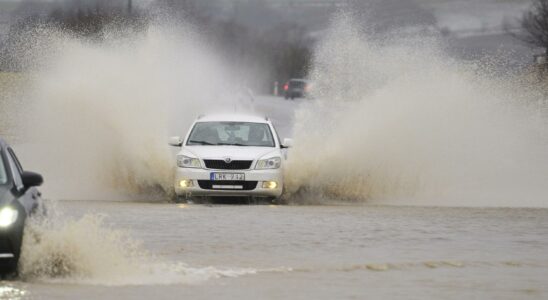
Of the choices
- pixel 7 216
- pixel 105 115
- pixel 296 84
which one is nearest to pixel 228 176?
pixel 105 115

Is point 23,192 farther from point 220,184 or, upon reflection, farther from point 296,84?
point 296,84

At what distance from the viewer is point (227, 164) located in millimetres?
20703

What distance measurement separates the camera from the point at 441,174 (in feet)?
86.3

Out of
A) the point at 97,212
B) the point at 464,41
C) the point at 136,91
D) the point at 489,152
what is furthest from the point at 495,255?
the point at 464,41

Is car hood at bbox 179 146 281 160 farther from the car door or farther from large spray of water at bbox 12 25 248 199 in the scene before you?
the car door

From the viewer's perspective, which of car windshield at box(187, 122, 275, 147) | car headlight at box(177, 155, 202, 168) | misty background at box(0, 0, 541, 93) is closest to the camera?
car headlight at box(177, 155, 202, 168)

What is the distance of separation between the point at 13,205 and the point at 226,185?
9315mm

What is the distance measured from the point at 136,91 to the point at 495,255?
45.6ft

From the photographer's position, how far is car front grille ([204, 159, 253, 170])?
67.9 feet

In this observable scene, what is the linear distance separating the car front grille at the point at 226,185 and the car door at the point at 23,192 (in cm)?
811

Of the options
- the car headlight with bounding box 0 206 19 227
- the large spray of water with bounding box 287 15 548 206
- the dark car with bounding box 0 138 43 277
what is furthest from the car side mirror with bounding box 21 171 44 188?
the large spray of water with bounding box 287 15 548 206

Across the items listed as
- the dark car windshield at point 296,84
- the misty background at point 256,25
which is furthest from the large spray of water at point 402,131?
the dark car windshield at point 296,84

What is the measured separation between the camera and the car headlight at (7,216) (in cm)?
1130

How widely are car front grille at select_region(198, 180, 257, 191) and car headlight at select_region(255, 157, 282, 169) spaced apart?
0.92ft
